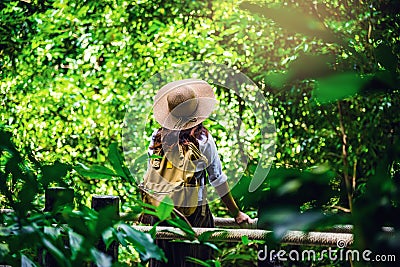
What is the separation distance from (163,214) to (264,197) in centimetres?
28

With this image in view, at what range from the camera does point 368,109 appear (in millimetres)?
3680

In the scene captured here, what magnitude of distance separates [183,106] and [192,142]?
0.16 metres

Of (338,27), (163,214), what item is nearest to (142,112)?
(338,27)

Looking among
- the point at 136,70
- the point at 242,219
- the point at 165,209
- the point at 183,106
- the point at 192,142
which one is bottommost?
the point at 165,209

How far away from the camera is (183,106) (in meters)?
2.61

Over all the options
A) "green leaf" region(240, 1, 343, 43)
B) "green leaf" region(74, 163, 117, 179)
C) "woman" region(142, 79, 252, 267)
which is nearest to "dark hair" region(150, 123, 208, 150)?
"woman" region(142, 79, 252, 267)

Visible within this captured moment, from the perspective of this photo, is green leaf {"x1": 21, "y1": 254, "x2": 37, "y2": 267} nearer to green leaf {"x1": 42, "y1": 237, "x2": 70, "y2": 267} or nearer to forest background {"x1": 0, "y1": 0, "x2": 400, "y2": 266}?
green leaf {"x1": 42, "y1": 237, "x2": 70, "y2": 267}

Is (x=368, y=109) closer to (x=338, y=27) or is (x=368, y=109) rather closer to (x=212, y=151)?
(x=338, y=27)

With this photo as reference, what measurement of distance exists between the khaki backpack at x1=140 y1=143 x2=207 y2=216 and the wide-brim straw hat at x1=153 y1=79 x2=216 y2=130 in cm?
10

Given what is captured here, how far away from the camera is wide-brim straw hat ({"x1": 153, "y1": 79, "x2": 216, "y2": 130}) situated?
2584mm

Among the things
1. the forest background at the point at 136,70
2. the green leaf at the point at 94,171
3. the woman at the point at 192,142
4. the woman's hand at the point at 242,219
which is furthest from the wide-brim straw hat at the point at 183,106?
the green leaf at the point at 94,171

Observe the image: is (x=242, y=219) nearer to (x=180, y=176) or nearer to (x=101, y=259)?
(x=180, y=176)

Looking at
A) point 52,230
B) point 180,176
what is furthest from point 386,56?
point 180,176

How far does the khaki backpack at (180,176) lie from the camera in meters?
2.48
